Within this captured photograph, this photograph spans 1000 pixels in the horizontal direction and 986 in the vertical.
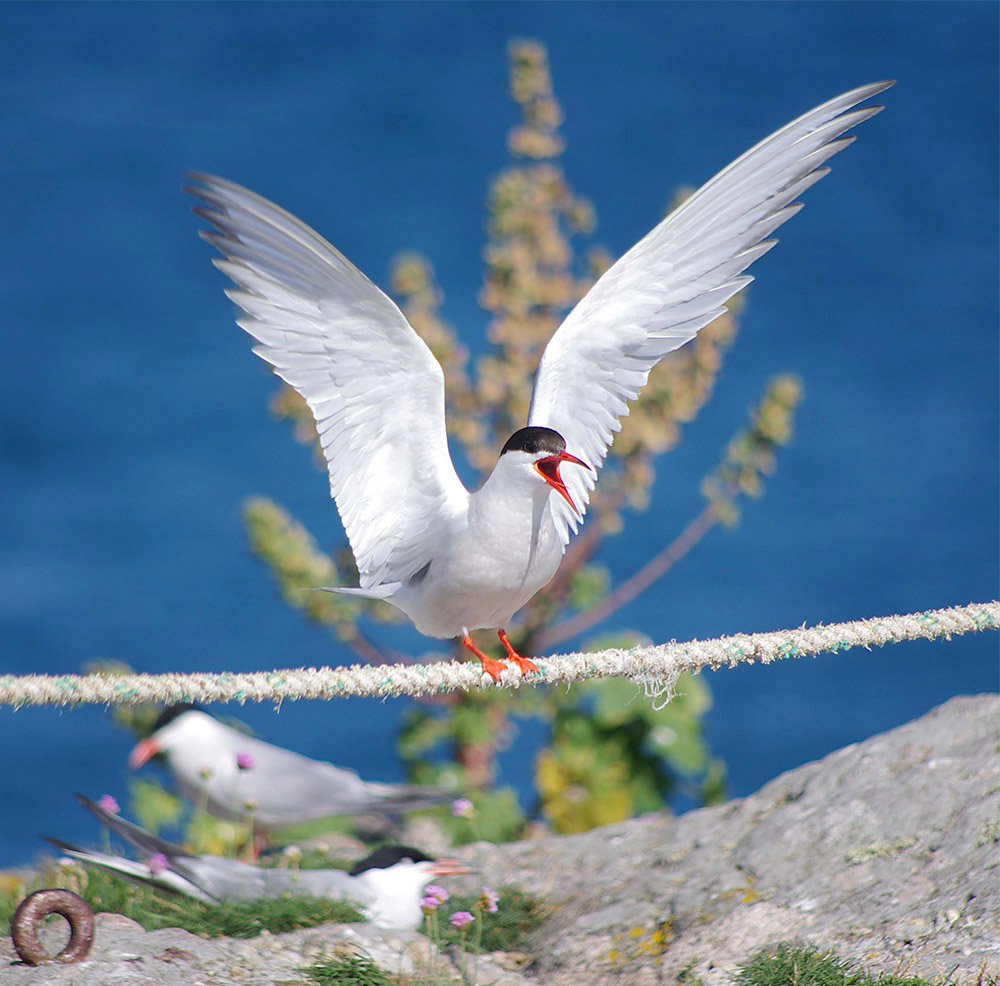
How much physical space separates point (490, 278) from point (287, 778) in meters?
2.19

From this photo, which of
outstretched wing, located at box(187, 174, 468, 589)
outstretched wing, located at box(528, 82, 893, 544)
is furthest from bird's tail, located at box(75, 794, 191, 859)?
outstretched wing, located at box(528, 82, 893, 544)

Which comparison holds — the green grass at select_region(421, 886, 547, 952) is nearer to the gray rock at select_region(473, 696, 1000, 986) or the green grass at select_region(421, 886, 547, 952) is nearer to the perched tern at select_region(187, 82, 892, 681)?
the gray rock at select_region(473, 696, 1000, 986)

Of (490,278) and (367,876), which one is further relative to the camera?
(490,278)

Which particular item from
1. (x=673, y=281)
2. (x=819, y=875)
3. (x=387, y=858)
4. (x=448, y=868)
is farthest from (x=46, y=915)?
(x=673, y=281)

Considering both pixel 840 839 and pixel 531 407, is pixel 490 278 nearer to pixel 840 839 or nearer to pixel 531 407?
pixel 531 407

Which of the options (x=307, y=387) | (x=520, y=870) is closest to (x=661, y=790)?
(x=520, y=870)

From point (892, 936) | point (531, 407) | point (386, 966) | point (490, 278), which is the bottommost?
point (892, 936)

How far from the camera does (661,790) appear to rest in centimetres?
463

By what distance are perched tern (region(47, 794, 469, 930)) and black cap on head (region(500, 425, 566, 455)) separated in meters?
1.12

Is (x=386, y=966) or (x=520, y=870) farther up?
(x=520, y=870)

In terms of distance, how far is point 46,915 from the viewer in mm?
2295

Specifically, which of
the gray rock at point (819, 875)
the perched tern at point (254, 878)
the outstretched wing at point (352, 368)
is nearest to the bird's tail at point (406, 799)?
the gray rock at point (819, 875)

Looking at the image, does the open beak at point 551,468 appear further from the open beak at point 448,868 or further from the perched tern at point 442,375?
the open beak at point 448,868

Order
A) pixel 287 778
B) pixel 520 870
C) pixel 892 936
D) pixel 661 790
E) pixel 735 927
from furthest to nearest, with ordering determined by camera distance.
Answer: pixel 661 790 < pixel 287 778 < pixel 520 870 < pixel 735 927 < pixel 892 936
